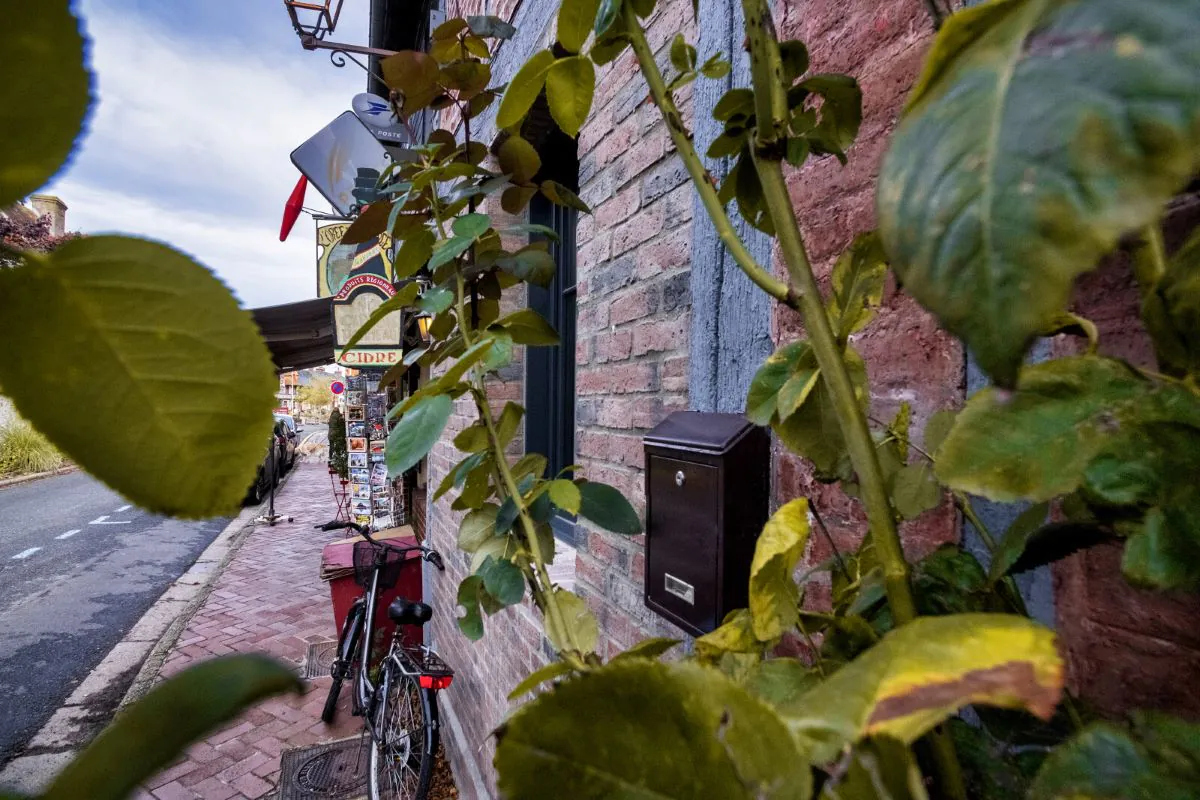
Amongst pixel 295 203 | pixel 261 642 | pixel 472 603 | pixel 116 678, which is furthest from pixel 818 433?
pixel 295 203

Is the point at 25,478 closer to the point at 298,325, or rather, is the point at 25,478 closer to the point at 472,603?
the point at 298,325

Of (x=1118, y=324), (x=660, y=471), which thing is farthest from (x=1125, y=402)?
(x=660, y=471)

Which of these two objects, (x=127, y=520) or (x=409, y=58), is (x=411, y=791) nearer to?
(x=409, y=58)

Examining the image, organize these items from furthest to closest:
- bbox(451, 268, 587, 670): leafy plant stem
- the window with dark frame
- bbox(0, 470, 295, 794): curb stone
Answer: bbox(0, 470, 295, 794): curb stone
the window with dark frame
bbox(451, 268, 587, 670): leafy plant stem

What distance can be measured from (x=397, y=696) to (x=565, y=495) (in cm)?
367

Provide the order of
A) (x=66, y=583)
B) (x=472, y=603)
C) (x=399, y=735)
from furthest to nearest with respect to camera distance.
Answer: (x=66, y=583), (x=399, y=735), (x=472, y=603)

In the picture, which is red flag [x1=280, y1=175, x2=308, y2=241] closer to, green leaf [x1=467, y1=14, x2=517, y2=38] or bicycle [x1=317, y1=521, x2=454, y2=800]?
bicycle [x1=317, y1=521, x2=454, y2=800]

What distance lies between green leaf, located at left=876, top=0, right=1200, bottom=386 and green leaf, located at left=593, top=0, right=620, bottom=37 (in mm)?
384

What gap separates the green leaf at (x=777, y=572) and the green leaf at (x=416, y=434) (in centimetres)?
48

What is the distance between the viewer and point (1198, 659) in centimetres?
56

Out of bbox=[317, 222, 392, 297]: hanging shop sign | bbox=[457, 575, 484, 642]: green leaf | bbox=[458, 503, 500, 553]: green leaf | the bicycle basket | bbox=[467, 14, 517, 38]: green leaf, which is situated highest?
bbox=[317, 222, 392, 297]: hanging shop sign

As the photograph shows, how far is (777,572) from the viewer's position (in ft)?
1.47

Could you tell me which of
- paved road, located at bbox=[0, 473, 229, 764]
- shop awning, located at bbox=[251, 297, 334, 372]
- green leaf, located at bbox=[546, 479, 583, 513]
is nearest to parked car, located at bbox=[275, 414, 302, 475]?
paved road, located at bbox=[0, 473, 229, 764]

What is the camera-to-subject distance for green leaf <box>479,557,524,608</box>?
988mm
